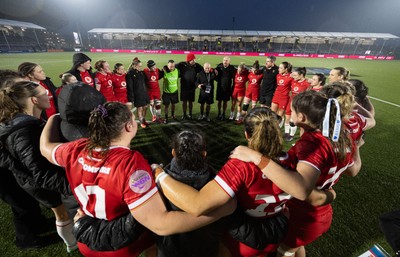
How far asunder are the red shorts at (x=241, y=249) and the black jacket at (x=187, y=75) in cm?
596

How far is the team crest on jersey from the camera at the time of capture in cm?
127

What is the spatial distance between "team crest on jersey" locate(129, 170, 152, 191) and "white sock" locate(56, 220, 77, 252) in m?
2.06

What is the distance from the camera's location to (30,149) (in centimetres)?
192

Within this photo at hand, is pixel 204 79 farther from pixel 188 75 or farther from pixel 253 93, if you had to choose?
pixel 253 93

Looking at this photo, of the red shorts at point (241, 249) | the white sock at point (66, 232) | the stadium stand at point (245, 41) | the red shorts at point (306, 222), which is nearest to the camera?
the red shorts at point (241, 249)

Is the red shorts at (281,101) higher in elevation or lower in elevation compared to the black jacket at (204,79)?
lower

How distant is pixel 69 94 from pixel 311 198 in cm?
236

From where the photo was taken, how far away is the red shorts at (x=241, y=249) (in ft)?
6.14

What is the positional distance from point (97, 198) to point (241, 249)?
1.44 m

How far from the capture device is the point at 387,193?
12.9 feet

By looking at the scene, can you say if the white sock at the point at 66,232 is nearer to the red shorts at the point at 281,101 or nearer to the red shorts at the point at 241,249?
the red shorts at the point at 241,249

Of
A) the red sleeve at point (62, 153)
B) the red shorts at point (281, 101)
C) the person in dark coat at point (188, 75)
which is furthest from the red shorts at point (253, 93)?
the red sleeve at point (62, 153)

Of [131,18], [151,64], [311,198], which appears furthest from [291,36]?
[131,18]

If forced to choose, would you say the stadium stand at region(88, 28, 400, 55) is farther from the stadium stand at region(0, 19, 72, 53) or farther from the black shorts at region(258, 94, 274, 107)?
the black shorts at region(258, 94, 274, 107)
